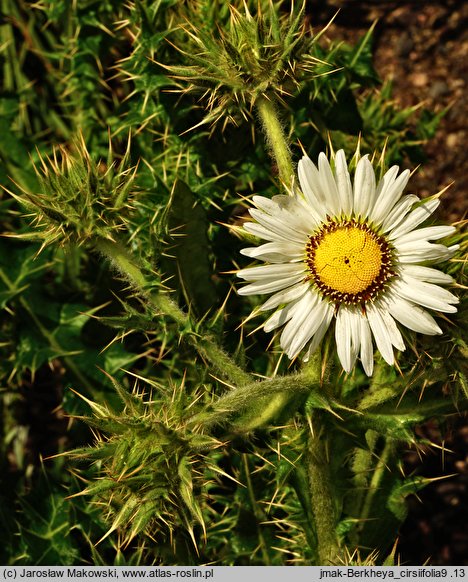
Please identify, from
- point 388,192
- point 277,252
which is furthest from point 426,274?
point 277,252

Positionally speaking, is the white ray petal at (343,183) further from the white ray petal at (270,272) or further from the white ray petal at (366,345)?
the white ray petal at (366,345)

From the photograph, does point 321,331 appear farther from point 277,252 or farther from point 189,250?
point 189,250

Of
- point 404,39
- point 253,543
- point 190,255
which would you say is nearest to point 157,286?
point 190,255

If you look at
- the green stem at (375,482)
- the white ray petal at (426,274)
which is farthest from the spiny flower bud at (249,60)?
the green stem at (375,482)

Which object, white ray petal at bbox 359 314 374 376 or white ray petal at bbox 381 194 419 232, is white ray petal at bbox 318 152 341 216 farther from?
A: white ray petal at bbox 359 314 374 376

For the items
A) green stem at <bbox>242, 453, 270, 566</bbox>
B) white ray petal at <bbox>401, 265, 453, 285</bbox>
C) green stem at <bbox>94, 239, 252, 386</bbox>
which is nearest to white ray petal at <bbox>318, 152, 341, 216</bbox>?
white ray petal at <bbox>401, 265, 453, 285</bbox>

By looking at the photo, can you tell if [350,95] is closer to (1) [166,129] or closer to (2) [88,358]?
(1) [166,129]

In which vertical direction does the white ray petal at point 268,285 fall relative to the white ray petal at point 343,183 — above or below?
below

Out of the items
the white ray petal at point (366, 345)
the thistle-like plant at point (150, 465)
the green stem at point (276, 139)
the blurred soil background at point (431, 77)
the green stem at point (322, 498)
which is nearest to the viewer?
the thistle-like plant at point (150, 465)
